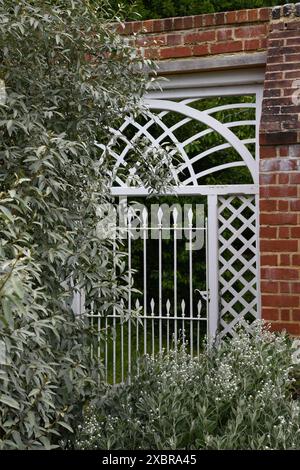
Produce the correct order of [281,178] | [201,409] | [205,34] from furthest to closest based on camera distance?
[205,34], [281,178], [201,409]

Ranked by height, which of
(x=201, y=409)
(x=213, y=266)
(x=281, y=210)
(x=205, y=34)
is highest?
(x=205, y=34)

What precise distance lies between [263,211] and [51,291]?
215 centimetres

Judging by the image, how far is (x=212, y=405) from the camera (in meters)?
3.19

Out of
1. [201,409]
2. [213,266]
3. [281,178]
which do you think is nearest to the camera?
[201,409]

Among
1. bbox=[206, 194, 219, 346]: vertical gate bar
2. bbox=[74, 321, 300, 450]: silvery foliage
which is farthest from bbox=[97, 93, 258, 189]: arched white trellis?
bbox=[74, 321, 300, 450]: silvery foliage

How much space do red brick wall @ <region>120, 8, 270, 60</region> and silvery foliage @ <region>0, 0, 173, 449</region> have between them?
151 cm

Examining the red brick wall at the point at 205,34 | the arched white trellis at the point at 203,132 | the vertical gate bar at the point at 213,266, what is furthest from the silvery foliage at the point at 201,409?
the red brick wall at the point at 205,34

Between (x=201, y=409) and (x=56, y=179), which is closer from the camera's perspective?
(x=201, y=409)

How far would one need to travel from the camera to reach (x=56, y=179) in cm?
369

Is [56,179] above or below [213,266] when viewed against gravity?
above

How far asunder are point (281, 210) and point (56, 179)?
2043 millimetres

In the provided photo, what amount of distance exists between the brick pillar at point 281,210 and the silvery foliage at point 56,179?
1176 mm

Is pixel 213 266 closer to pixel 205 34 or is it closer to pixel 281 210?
pixel 281 210

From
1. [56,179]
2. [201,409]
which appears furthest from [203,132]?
[201,409]
